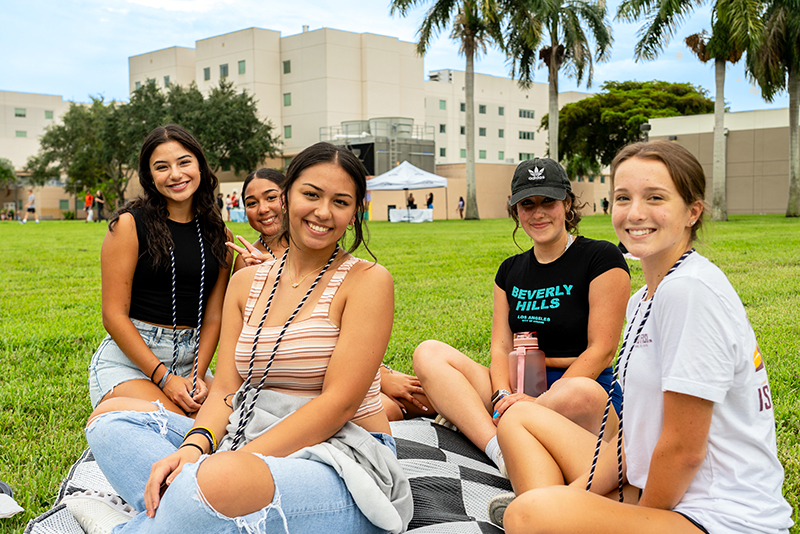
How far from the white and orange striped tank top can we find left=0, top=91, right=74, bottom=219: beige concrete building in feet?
231

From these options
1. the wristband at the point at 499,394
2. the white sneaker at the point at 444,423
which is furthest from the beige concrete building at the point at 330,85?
the wristband at the point at 499,394

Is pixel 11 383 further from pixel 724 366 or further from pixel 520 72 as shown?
pixel 520 72

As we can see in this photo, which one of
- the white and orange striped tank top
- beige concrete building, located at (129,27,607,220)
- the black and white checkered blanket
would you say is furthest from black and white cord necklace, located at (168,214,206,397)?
beige concrete building, located at (129,27,607,220)

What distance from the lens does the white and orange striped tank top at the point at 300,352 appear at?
7.99 ft

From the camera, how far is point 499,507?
8.72 ft

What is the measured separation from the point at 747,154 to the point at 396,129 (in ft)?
70.8

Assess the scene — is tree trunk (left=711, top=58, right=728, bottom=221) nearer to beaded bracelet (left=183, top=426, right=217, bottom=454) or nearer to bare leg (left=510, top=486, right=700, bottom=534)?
bare leg (left=510, top=486, right=700, bottom=534)

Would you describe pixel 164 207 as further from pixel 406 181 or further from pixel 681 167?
pixel 406 181

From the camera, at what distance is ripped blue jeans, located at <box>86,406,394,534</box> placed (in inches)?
78.1

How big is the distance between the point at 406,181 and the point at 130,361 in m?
29.5

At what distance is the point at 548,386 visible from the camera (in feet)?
11.4

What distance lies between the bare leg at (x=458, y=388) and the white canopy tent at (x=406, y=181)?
2859cm

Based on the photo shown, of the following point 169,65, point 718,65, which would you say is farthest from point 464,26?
point 169,65

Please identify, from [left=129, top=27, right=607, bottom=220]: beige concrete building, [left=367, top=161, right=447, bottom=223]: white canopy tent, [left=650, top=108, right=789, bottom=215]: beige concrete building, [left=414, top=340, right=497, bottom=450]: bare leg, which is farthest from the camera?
[left=129, top=27, right=607, bottom=220]: beige concrete building
